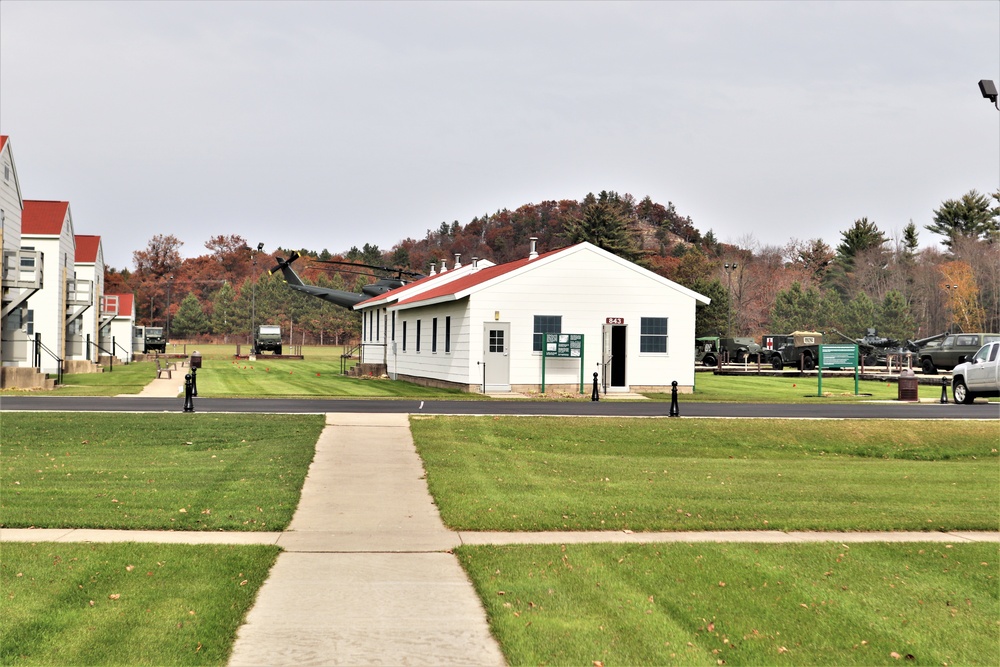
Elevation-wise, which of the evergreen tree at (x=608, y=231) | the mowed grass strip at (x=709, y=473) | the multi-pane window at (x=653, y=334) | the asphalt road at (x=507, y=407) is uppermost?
the evergreen tree at (x=608, y=231)

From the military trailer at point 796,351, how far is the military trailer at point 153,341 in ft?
150

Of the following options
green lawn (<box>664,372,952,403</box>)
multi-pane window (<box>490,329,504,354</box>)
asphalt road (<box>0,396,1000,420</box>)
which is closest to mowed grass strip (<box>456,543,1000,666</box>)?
asphalt road (<box>0,396,1000,420</box>)

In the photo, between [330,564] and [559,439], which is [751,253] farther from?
[330,564]

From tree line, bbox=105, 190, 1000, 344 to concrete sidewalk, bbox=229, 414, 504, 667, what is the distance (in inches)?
2355

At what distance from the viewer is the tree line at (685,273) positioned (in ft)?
280

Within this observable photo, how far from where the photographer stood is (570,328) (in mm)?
32875

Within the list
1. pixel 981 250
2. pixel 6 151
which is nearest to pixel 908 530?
pixel 6 151

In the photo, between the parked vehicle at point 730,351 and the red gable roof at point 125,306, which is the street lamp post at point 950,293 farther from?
the red gable roof at point 125,306

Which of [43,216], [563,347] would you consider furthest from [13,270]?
[563,347]

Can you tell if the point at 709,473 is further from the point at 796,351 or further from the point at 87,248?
the point at 87,248

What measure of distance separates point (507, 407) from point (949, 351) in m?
29.0

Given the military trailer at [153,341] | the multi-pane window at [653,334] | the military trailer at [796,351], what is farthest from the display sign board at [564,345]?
the military trailer at [153,341]

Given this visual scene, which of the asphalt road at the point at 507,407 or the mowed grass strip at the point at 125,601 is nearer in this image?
the mowed grass strip at the point at 125,601

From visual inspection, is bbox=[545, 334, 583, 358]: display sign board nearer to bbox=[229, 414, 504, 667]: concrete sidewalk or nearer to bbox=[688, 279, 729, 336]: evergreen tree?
bbox=[229, 414, 504, 667]: concrete sidewalk
